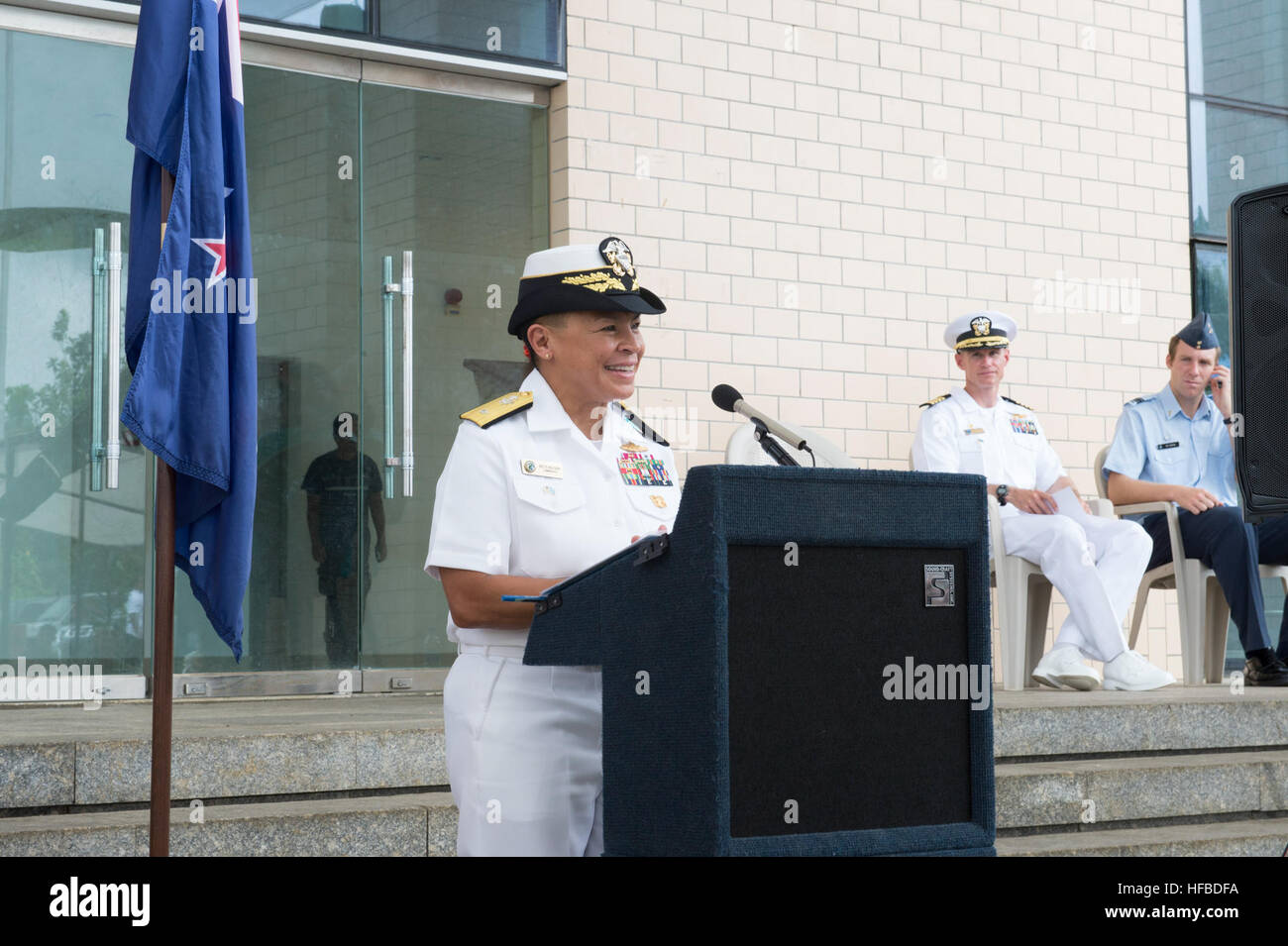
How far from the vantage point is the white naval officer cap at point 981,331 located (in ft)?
22.5

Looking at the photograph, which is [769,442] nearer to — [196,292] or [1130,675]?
[196,292]

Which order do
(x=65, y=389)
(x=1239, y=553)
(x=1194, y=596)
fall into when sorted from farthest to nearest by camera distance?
(x=1194, y=596) < (x=1239, y=553) < (x=65, y=389)

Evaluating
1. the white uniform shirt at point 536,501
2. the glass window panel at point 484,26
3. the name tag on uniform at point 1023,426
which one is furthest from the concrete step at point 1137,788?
the glass window panel at point 484,26

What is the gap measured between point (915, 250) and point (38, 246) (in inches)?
160

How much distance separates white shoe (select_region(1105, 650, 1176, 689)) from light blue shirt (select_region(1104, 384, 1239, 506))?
1.01m

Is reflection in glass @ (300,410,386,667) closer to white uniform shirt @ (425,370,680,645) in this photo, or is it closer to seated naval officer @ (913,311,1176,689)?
seated naval officer @ (913,311,1176,689)

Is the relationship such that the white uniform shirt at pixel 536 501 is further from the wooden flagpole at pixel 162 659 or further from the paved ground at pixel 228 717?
the paved ground at pixel 228 717

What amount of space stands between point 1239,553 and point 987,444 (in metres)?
1.14

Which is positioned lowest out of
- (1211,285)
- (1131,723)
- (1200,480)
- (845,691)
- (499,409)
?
(1131,723)

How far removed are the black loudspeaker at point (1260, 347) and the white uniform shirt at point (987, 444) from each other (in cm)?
399

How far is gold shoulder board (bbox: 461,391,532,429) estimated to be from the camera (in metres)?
2.43

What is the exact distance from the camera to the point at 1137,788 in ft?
15.5

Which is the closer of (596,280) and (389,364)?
(596,280)

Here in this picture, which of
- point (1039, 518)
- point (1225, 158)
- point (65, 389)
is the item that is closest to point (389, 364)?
point (65, 389)
